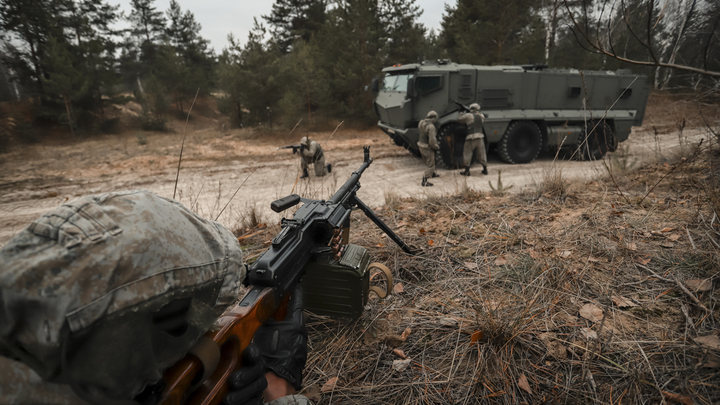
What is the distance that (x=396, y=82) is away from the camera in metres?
7.91

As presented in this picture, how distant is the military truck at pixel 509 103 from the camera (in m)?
7.33

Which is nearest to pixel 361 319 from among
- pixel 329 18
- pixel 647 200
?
pixel 647 200

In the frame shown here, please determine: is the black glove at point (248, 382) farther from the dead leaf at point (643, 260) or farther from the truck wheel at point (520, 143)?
the truck wheel at point (520, 143)

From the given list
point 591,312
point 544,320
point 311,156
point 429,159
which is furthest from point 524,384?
point 311,156

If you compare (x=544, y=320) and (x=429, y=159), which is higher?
(x=429, y=159)

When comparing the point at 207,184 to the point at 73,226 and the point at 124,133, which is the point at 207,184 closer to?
the point at 73,226

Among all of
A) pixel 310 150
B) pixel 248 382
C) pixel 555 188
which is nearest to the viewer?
pixel 248 382

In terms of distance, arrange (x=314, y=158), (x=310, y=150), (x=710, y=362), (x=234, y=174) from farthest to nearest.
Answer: (x=234, y=174) < (x=314, y=158) < (x=310, y=150) < (x=710, y=362)

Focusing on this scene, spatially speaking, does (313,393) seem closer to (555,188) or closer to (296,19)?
(555,188)

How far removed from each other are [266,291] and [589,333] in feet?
5.49

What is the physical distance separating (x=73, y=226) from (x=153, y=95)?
21.2m

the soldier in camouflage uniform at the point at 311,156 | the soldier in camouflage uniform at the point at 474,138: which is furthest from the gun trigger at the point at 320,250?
the soldier in camouflage uniform at the point at 474,138

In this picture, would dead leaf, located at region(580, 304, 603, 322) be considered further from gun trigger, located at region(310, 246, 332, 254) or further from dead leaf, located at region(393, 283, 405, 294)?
gun trigger, located at region(310, 246, 332, 254)

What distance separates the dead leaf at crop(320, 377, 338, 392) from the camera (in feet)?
5.54
